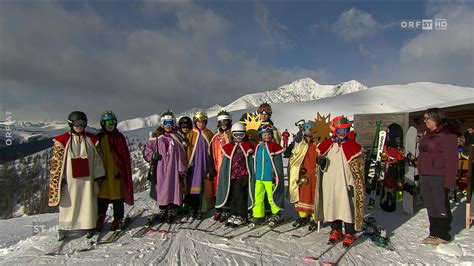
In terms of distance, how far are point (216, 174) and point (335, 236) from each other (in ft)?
7.45

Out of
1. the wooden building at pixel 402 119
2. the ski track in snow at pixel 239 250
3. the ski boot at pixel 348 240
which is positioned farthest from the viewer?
the wooden building at pixel 402 119

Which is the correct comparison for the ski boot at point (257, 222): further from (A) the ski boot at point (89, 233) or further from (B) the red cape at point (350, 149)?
(A) the ski boot at point (89, 233)

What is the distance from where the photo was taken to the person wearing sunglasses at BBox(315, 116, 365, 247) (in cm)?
443

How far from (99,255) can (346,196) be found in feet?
11.5

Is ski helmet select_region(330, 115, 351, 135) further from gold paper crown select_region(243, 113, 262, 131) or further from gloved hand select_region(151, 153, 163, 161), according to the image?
gloved hand select_region(151, 153, 163, 161)

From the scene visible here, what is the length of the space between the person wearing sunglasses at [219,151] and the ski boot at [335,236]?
1876 millimetres

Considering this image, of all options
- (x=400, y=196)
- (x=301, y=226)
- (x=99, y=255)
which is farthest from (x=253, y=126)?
(x=400, y=196)

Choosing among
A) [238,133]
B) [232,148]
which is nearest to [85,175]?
[232,148]

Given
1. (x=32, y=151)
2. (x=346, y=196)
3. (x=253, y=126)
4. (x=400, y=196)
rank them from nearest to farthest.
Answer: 1. (x=346, y=196)
2. (x=253, y=126)
3. (x=400, y=196)
4. (x=32, y=151)

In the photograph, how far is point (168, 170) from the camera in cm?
534

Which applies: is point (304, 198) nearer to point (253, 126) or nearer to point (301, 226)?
point (301, 226)

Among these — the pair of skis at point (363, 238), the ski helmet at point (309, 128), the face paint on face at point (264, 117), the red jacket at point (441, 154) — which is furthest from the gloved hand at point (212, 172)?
Result: the red jacket at point (441, 154)

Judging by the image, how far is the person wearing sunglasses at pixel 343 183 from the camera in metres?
4.43

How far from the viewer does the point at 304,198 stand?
17.0ft
